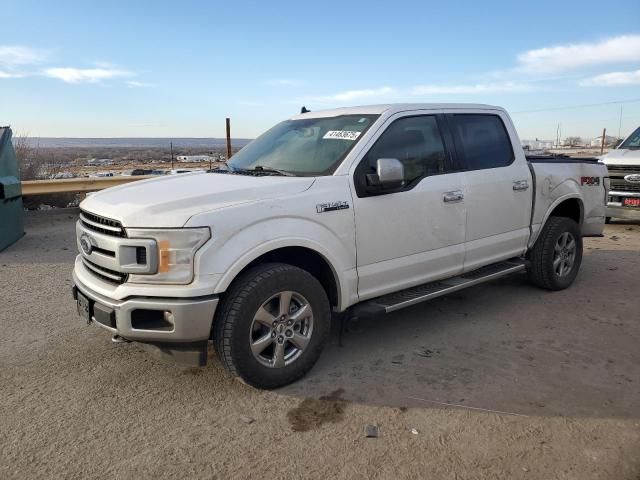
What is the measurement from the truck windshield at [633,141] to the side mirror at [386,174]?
8.48m

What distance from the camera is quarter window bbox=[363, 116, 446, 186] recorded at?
13.3 ft

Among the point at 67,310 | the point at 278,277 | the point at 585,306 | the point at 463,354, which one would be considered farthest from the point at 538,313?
the point at 67,310

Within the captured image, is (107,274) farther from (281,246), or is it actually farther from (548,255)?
(548,255)

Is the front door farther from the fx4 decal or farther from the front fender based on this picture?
the fx4 decal

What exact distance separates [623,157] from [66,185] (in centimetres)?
1039

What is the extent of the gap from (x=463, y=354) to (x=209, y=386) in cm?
191

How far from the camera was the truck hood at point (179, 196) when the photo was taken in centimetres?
316

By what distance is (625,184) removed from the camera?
30.9 ft

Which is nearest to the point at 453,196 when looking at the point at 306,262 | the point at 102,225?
the point at 306,262

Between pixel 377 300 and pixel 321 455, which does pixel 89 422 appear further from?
pixel 377 300

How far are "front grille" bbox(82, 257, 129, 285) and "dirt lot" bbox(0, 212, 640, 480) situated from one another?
744mm

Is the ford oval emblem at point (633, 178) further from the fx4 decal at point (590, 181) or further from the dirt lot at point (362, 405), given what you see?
the dirt lot at point (362, 405)

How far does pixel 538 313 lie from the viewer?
5047 mm

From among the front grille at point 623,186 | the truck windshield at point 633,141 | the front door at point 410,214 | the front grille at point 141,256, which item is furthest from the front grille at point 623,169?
the front grille at point 141,256
